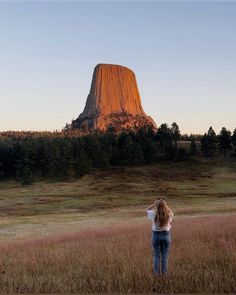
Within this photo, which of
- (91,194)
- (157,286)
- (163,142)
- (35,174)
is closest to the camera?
(157,286)

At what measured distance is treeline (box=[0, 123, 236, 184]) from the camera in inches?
4395

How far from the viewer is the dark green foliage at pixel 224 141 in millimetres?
123062

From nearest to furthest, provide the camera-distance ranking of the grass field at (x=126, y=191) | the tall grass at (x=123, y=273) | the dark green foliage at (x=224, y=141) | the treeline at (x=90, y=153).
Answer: the tall grass at (x=123, y=273)
the grass field at (x=126, y=191)
the treeline at (x=90, y=153)
the dark green foliage at (x=224, y=141)

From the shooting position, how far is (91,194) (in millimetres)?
86812

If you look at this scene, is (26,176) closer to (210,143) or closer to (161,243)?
(210,143)

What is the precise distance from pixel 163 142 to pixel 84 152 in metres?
24.8

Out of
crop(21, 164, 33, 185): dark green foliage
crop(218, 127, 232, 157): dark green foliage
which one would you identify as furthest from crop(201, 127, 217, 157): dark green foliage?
crop(21, 164, 33, 185): dark green foliage

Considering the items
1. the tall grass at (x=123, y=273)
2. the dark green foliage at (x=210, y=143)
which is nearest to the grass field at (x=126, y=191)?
the dark green foliage at (x=210, y=143)

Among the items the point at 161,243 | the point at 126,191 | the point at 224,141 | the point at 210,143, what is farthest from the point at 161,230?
the point at 224,141

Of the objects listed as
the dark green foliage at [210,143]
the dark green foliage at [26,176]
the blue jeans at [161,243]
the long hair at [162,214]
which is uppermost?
the dark green foliage at [210,143]

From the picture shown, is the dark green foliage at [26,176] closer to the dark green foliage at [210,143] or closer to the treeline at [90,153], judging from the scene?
the treeline at [90,153]

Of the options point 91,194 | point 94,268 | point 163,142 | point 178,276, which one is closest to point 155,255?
point 178,276

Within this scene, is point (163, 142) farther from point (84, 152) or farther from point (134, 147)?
point (84, 152)

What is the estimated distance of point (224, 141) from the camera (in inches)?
4850
